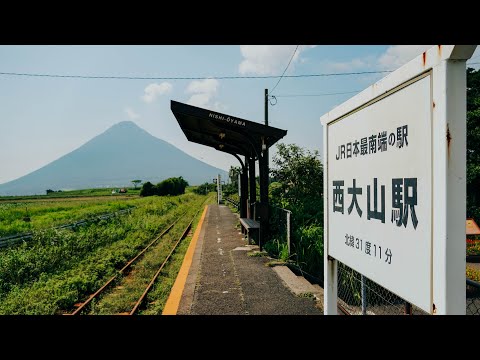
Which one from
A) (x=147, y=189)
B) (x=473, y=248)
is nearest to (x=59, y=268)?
(x=473, y=248)

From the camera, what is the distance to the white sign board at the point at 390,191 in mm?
1616

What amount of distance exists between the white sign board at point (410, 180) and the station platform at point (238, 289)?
2.78 metres

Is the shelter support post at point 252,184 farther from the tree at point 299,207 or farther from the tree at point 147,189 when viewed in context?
the tree at point 147,189

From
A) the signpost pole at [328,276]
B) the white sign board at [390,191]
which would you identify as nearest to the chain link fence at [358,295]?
the signpost pole at [328,276]

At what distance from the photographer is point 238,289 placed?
590 centimetres

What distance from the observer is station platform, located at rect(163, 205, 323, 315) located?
501cm

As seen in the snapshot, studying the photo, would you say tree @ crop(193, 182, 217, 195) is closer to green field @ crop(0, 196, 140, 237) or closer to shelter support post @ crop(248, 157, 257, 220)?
green field @ crop(0, 196, 140, 237)

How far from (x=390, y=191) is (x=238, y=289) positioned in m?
4.38

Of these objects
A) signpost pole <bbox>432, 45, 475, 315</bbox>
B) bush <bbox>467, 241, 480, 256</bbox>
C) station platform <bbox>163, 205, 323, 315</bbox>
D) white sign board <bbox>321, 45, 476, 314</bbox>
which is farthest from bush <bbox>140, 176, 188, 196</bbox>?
signpost pole <bbox>432, 45, 475, 315</bbox>

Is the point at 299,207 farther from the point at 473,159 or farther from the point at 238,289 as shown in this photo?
the point at 473,159
